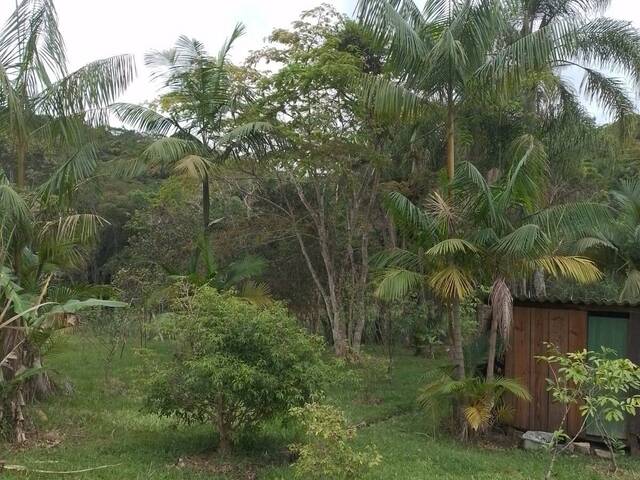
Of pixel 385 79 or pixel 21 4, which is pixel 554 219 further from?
pixel 21 4

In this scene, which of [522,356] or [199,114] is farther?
[199,114]

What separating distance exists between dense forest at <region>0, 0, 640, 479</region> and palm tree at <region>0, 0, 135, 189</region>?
27mm

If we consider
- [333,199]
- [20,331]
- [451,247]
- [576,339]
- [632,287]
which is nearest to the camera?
[20,331]

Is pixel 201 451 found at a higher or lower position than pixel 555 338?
lower

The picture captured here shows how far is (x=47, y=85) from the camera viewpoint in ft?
27.2

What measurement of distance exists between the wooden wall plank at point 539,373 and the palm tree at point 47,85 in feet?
22.4

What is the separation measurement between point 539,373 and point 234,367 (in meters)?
5.04

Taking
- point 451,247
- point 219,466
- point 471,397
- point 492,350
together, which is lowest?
point 219,466

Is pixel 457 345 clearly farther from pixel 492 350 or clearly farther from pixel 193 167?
pixel 193 167

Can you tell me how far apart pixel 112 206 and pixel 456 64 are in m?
23.4

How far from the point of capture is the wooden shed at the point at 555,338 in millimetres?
8922

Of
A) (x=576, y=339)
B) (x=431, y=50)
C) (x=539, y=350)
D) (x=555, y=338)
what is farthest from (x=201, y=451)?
(x=431, y=50)

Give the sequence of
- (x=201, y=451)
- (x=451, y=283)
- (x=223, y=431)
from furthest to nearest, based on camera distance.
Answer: (x=451, y=283) < (x=201, y=451) < (x=223, y=431)

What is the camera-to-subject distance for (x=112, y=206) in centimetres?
2955
